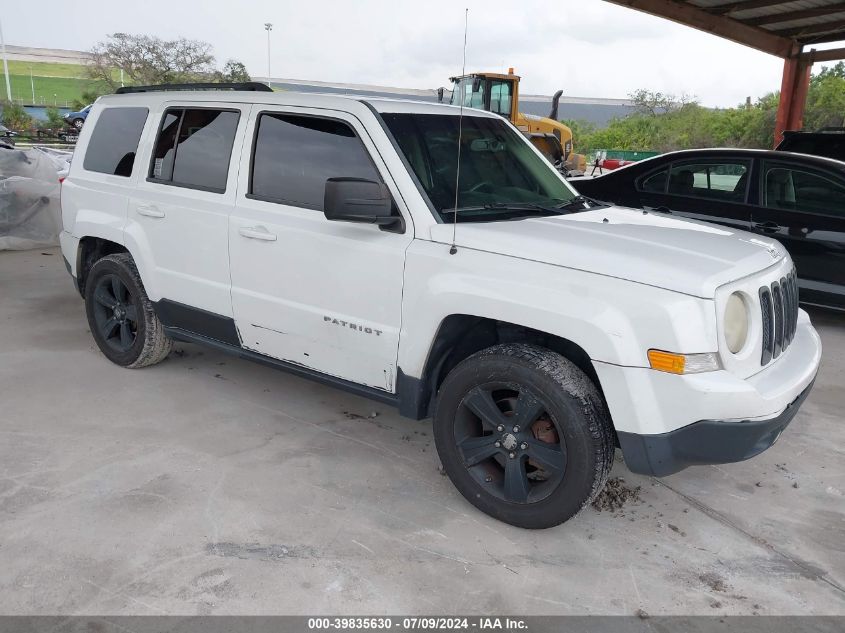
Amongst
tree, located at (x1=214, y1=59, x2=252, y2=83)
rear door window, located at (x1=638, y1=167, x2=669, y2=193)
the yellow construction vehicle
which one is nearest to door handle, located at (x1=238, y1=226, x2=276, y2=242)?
rear door window, located at (x1=638, y1=167, x2=669, y2=193)

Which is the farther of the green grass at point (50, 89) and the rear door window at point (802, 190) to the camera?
the green grass at point (50, 89)

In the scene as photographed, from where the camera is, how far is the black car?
6324 millimetres

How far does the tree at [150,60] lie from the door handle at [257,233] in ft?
158

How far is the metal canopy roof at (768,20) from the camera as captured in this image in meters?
11.8

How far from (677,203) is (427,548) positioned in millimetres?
5099

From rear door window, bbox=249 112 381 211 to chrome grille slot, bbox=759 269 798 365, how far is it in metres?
1.87

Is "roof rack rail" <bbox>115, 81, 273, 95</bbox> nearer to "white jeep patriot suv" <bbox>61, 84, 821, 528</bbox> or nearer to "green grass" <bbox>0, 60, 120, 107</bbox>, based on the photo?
"white jeep patriot suv" <bbox>61, 84, 821, 528</bbox>

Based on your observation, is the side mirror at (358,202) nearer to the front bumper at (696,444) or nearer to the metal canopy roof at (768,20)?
the front bumper at (696,444)

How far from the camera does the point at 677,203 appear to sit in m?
7.02

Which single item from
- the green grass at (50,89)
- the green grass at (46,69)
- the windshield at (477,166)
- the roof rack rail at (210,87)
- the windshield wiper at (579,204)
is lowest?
the windshield wiper at (579,204)

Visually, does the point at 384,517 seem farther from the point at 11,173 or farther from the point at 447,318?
the point at 11,173

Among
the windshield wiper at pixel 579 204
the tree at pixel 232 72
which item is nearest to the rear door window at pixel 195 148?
the windshield wiper at pixel 579 204

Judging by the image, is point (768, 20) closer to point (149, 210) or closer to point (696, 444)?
point (149, 210)

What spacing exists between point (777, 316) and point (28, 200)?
31.0ft
